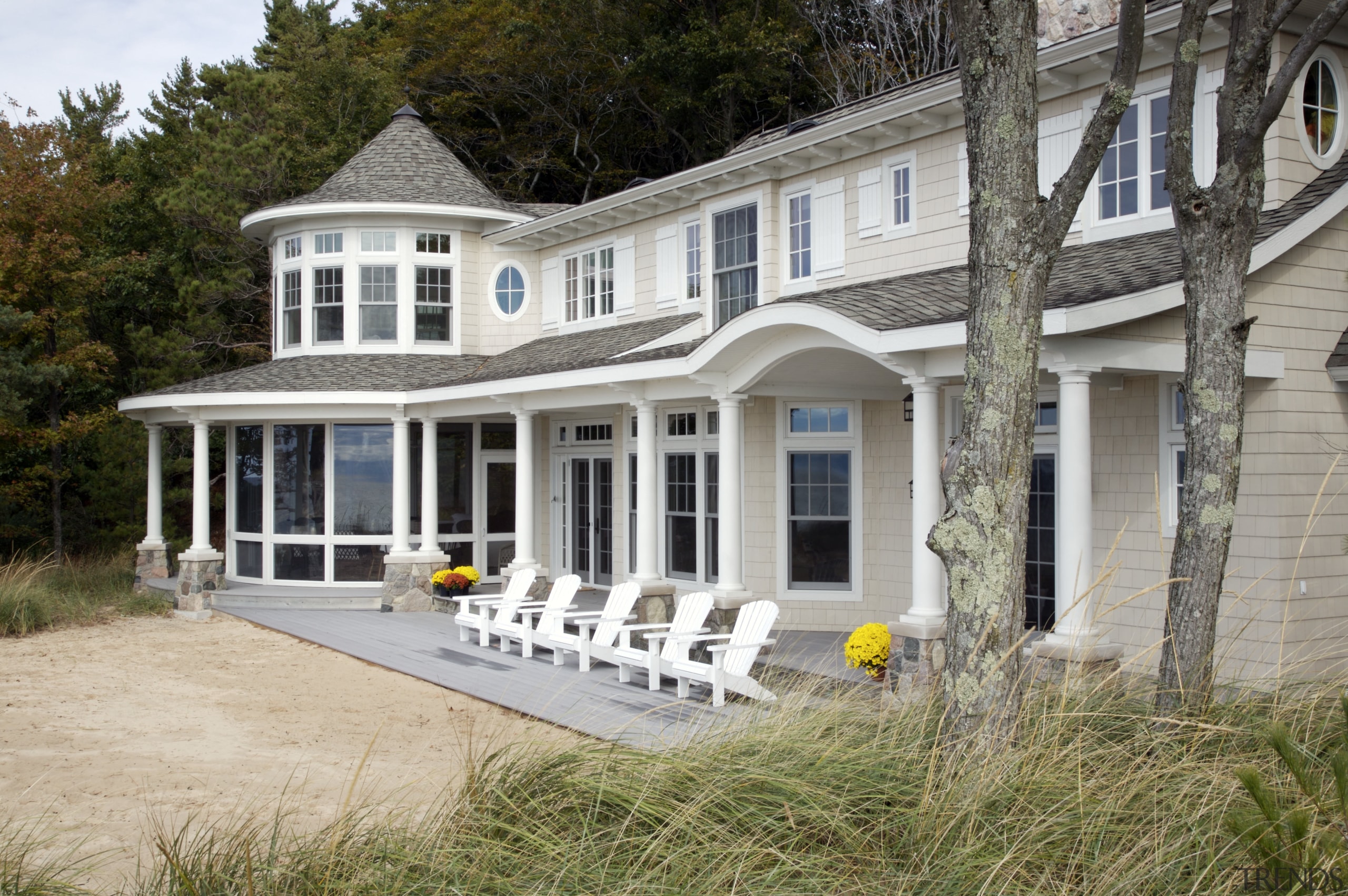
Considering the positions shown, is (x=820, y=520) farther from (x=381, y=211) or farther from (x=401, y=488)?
(x=381, y=211)

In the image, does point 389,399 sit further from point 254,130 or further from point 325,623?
point 254,130

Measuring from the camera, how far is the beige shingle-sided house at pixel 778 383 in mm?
8828

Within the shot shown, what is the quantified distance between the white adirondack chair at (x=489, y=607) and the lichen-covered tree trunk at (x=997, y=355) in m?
8.43

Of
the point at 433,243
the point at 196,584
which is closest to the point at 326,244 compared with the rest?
the point at 433,243

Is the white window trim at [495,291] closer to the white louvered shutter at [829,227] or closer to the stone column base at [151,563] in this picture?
the stone column base at [151,563]

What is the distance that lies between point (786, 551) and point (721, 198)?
4.32 m

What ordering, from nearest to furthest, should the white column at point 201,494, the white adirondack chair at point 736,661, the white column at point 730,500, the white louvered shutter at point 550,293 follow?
1. the white adirondack chair at point 736,661
2. the white column at point 730,500
3. the white column at point 201,494
4. the white louvered shutter at point 550,293

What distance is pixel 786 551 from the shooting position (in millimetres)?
12984

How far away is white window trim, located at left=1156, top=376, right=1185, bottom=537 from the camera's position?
9.42 metres

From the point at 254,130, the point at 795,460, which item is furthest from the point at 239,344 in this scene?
the point at 795,460

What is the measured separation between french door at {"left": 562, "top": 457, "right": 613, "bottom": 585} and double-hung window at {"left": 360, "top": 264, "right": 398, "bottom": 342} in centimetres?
366

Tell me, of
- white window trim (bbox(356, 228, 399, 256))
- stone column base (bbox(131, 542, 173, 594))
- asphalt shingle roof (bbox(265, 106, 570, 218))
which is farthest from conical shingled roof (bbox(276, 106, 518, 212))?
stone column base (bbox(131, 542, 173, 594))

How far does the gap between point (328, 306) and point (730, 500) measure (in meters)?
9.60

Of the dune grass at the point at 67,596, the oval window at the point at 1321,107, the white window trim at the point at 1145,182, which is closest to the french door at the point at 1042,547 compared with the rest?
the white window trim at the point at 1145,182
